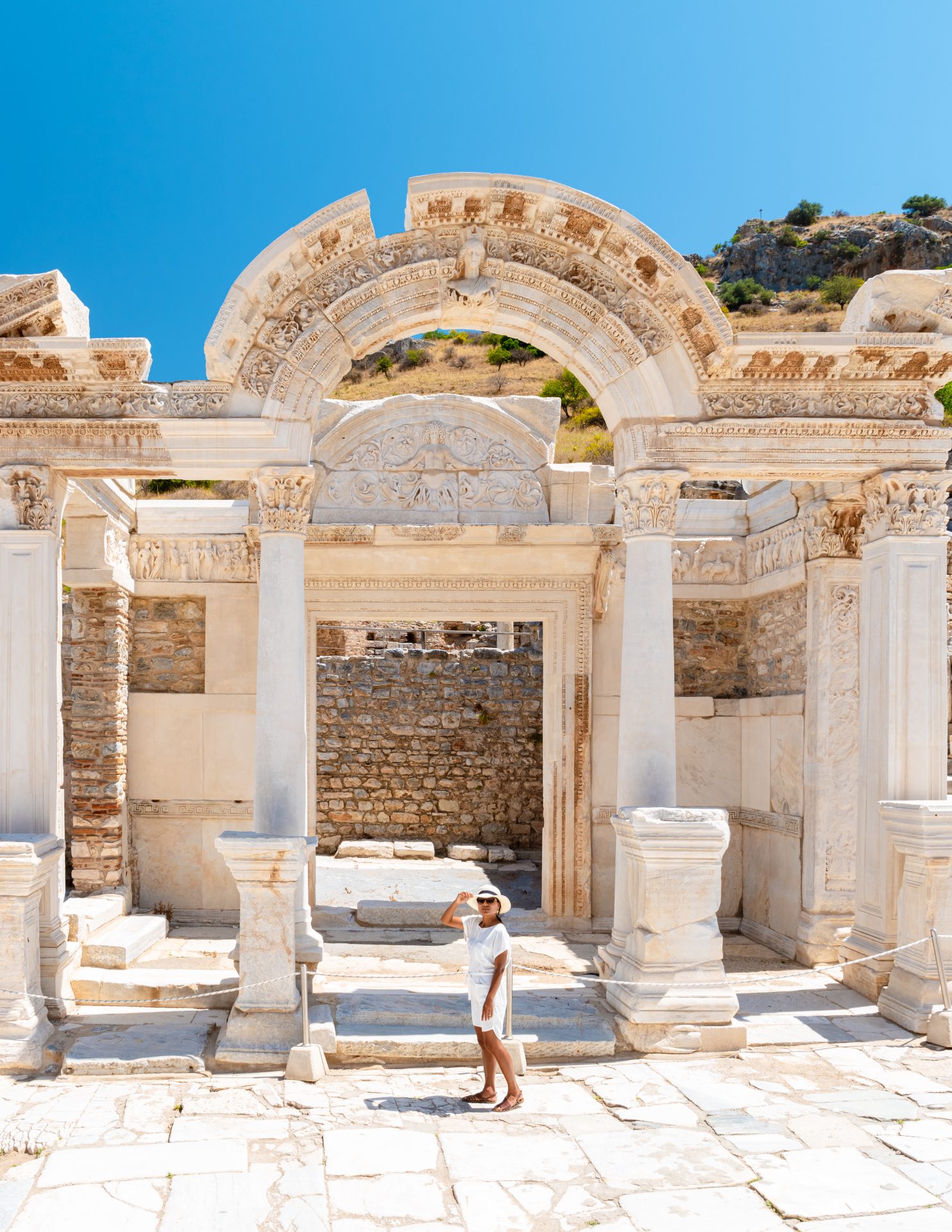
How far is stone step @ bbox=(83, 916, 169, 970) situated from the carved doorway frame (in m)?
1.62

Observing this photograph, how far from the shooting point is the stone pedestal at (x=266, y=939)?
19.5 feet

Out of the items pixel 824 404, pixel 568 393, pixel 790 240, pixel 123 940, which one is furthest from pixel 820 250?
pixel 123 940

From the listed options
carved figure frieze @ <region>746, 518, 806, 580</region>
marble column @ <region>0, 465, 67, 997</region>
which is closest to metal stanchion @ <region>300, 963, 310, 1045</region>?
marble column @ <region>0, 465, 67, 997</region>

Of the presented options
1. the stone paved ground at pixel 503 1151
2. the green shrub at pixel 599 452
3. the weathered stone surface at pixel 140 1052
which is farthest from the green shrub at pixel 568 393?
the stone paved ground at pixel 503 1151

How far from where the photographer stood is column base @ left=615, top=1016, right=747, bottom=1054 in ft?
20.0

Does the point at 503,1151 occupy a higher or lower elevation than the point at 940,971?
lower

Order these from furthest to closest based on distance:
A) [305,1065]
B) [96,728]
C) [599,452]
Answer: [599,452] → [96,728] → [305,1065]

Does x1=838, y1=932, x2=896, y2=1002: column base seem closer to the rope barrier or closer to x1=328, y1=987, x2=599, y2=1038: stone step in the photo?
the rope barrier

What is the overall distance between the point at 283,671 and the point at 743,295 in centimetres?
3950

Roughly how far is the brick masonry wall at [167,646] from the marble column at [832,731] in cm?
543

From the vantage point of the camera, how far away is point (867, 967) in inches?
277

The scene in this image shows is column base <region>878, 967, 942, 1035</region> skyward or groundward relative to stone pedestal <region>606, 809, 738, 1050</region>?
groundward

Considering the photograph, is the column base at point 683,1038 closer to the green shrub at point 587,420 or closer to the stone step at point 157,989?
the stone step at point 157,989

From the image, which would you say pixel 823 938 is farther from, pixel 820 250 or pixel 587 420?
pixel 820 250
